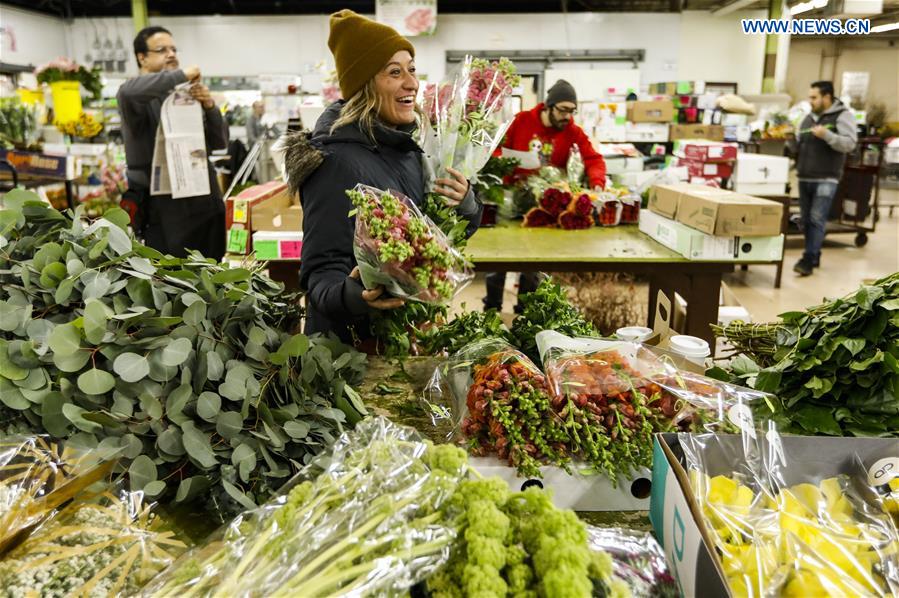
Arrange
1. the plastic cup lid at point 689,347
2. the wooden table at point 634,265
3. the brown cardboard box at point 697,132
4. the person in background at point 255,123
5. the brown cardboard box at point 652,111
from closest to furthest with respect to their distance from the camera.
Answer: the plastic cup lid at point 689,347
the wooden table at point 634,265
the brown cardboard box at point 697,132
the brown cardboard box at point 652,111
the person in background at point 255,123

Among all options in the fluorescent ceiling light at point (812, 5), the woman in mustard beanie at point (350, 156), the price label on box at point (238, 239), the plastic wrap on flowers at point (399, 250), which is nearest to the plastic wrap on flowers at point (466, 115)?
the woman in mustard beanie at point (350, 156)

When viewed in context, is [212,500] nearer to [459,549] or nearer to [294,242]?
[459,549]

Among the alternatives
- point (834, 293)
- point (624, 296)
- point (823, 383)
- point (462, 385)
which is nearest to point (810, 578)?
point (823, 383)

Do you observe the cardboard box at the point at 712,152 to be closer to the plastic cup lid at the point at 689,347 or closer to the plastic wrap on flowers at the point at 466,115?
the plastic wrap on flowers at the point at 466,115

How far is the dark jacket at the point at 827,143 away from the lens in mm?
6234

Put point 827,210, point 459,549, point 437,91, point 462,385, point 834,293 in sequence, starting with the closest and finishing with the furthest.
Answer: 1. point 459,549
2. point 462,385
3. point 437,91
4. point 834,293
5. point 827,210

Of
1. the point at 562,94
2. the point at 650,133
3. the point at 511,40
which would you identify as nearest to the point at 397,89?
the point at 562,94

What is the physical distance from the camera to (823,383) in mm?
1207

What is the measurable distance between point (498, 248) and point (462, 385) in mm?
1884

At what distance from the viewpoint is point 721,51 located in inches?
444

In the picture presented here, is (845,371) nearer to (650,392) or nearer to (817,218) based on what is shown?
(650,392)

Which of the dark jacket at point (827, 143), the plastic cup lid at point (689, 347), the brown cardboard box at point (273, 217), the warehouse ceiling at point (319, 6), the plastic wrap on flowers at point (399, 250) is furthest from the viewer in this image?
the warehouse ceiling at point (319, 6)

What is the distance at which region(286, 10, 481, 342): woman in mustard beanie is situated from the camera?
5.56 feet

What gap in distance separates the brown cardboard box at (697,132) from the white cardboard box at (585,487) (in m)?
7.65
